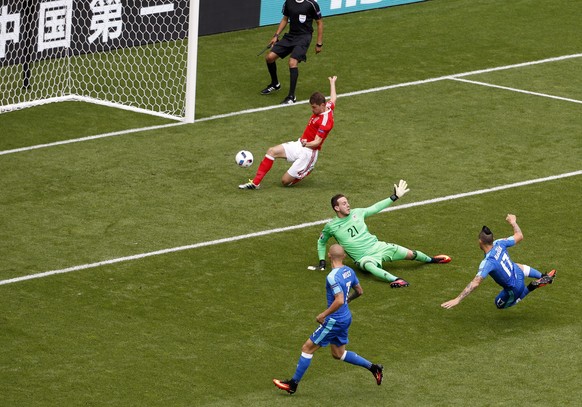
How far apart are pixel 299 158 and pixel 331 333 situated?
24.1 feet

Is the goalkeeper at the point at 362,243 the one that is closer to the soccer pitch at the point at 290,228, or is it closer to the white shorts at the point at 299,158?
the soccer pitch at the point at 290,228

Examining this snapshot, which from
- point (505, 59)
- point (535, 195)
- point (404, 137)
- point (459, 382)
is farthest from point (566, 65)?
point (459, 382)

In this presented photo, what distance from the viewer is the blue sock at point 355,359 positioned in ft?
50.1

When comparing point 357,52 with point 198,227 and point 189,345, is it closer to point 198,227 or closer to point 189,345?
point 198,227

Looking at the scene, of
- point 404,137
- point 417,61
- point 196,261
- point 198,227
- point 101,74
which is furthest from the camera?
point 417,61

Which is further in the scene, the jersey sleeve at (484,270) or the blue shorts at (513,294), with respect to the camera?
the blue shorts at (513,294)

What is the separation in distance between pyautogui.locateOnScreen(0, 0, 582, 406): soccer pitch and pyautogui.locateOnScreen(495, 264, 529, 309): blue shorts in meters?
0.20

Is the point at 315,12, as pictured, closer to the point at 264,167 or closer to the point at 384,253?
the point at 264,167

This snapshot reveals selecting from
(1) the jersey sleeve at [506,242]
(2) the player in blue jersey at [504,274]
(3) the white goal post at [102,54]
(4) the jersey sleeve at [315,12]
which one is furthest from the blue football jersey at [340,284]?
(4) the jersey sleeve at [315,12]

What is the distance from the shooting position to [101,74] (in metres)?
27.8

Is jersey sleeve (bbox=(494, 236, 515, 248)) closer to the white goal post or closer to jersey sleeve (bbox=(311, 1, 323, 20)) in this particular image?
the white goal post

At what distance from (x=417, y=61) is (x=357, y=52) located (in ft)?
4.81

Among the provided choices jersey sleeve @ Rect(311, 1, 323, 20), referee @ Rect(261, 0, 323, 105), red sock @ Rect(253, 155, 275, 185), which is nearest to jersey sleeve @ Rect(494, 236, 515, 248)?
red sock @ Rect(253, 155, 275, 185)

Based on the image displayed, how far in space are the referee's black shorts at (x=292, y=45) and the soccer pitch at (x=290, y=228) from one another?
1.04 metres
